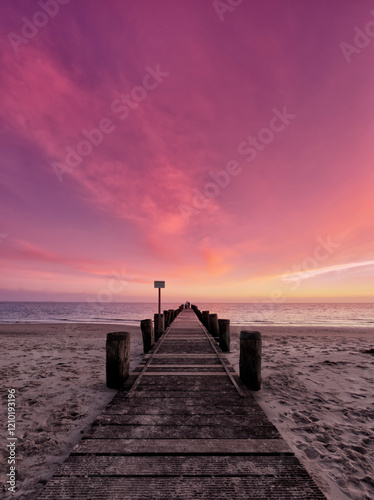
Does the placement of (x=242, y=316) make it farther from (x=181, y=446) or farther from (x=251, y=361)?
(x=181, y=446)

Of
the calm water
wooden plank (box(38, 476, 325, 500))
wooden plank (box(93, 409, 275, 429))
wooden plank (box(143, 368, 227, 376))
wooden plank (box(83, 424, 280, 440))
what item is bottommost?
the calm water

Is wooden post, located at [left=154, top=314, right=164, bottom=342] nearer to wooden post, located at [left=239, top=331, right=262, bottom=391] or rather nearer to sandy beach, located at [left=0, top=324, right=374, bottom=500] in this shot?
sandy beach, located at [left=0, top=324, right=374, bottom=500]

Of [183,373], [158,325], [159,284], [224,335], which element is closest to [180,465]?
[183,373]

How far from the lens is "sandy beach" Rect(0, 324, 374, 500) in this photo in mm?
2689

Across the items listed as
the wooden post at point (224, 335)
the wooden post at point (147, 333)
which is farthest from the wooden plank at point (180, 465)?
the wooden post at point (224, 335)

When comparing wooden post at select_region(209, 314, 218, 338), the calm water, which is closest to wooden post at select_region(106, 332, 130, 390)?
wooden post at select_region(209, 314, 218, 338)

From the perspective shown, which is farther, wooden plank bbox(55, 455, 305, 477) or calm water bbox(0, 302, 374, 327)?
calm water bbox(0, 302, 374, 327)

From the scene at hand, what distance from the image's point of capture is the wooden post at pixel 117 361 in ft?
15.3

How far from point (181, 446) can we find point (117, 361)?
247cm

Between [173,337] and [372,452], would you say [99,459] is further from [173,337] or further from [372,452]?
[173,337]

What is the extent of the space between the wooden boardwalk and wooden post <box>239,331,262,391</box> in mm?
599

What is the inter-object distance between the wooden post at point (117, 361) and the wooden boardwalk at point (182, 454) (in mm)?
733

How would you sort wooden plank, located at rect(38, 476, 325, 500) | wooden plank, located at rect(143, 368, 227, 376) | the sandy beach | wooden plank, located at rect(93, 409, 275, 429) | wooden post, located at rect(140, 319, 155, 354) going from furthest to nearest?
wooden post, located at rect(140, 319, 155, 354) < wooden plank, located at rect(143, 368, 227, 376) < wooden plank, located at rect(93, 409, 275, 429) < the sandy beach < wooden plank, located at rect(38, 476, 325, 500)

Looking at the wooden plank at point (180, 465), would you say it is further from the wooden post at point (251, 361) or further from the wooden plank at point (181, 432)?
the wooden post at point (251, 361)
